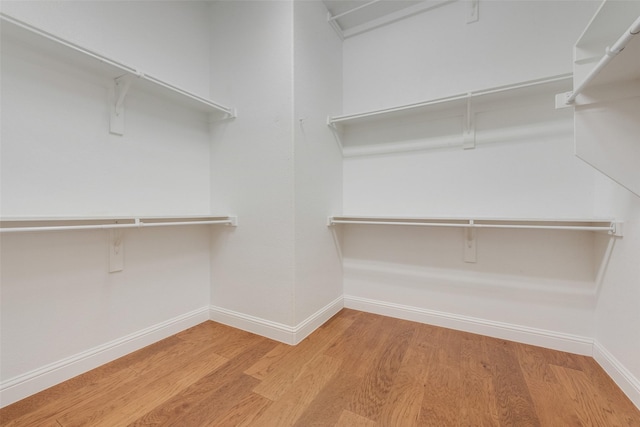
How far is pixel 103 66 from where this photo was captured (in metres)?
1.33

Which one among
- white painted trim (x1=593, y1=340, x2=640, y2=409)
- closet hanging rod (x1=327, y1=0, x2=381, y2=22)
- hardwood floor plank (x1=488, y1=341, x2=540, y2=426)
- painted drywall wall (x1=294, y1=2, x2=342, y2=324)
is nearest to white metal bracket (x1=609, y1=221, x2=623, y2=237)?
white painted trim (x1=593, y1=340, x2=640, y2=409)

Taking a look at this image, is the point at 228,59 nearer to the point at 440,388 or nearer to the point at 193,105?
the point at 193,105

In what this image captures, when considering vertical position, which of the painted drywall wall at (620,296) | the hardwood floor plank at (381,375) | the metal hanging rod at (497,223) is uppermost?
the metal hanging rod at (497,223)

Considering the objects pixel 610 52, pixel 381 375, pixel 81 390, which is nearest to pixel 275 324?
pixel 381 375

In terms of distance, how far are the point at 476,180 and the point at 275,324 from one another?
1.73 m

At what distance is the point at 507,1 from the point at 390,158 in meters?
1.26

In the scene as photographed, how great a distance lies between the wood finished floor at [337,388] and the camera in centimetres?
107

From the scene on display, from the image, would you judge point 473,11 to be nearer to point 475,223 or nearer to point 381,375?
point 475,223

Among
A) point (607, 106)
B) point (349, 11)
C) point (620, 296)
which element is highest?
point (349, 11)

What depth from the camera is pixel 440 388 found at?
1249mm

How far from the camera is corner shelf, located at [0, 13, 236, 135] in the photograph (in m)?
1.07

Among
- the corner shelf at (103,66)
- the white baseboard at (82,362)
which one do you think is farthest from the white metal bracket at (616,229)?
the white baseboard at (82,362)

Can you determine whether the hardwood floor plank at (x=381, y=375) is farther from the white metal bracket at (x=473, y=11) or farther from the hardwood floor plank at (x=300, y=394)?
the white metal bracket at (x=473, y=11)

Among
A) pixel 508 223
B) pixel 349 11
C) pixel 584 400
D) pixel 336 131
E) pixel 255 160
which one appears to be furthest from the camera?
pixel 336 131
